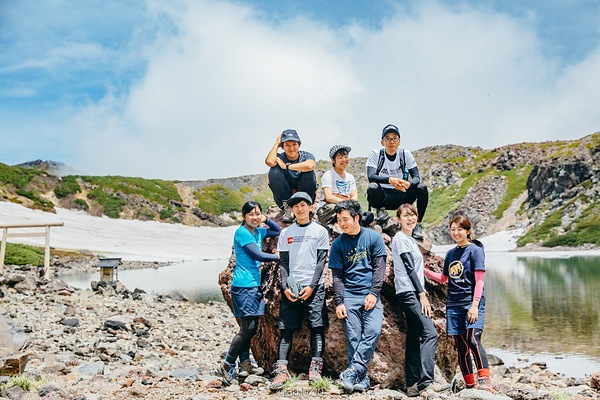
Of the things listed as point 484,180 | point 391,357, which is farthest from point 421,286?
point 484,180

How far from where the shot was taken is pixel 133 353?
10844mm

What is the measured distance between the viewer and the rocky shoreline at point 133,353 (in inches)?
254

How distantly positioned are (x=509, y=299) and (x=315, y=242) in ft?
68.7

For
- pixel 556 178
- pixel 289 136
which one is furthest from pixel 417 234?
pixel 556 178

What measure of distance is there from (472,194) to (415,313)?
119 metres

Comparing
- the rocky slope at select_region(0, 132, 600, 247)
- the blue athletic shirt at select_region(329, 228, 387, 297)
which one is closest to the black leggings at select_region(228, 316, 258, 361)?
the blue athletic shirt at select_region(329, 228, 387, 297)

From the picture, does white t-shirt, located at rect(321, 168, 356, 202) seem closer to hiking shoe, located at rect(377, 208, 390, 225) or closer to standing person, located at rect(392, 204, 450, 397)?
hiking shoe, located at rect(377, 208, 390, 225)

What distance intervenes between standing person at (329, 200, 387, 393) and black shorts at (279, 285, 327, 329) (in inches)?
11.8

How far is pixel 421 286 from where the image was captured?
6891 mm

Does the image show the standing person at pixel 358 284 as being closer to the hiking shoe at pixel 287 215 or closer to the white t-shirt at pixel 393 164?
the white t-shirt at pixel 393 164

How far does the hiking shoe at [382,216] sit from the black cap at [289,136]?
5.93 ft

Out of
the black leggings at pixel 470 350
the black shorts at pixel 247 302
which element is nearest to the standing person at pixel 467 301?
the black leggings at pixel 470 350

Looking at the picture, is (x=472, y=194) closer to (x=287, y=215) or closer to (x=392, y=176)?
(x=392, y=176)

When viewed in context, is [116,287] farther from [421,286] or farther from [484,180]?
[484,180]
